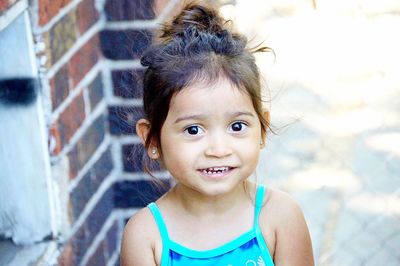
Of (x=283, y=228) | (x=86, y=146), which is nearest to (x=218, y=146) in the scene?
(x=283, y=228)

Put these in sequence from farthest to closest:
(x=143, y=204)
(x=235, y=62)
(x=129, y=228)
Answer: (x=143, y=204), (x=129, y=228), (x=235, y=62)

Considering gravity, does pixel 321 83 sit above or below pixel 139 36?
below

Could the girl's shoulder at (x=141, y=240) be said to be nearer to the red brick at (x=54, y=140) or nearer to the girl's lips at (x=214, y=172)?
the girl's lips at (x=214, y=172)

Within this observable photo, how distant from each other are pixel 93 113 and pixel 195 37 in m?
0.67

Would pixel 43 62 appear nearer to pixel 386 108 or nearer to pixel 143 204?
pixel 143 204

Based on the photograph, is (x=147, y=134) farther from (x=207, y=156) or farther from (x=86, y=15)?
(x=86, y=15)

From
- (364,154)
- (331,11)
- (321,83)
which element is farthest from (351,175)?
(331,11)

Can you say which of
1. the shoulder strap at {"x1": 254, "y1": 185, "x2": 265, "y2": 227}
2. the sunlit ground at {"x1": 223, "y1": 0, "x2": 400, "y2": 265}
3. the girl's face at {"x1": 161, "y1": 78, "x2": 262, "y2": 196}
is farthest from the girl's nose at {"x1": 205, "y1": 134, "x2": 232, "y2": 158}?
the sunlit ground at {"x1": 223, "y1": 0, "x2": 400, "y2": 265}

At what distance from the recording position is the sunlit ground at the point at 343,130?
115 inches

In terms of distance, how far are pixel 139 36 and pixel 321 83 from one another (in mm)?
812

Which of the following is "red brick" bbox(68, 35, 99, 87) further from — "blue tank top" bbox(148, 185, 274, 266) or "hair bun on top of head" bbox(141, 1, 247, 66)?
"blue tank top" bbox(148, 185, 274, 266)

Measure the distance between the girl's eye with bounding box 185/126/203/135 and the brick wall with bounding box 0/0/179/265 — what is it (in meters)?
0.51

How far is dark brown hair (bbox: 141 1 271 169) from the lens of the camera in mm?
1762

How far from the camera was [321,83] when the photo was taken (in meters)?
2.97
